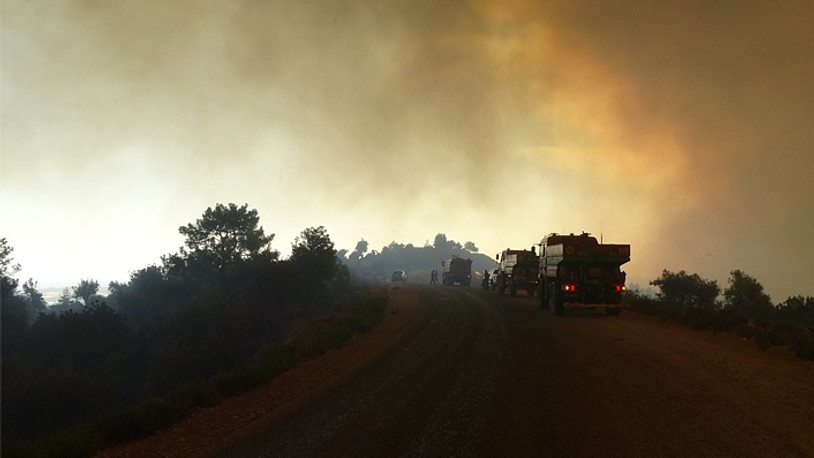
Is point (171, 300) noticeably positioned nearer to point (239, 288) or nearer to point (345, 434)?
point (239, 288)

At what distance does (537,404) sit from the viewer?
26.1 feet

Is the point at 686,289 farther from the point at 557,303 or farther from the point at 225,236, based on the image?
the point at 225,236

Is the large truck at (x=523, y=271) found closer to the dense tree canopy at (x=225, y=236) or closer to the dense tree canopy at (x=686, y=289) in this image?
the dense tree canopy at (x=686, y=289)

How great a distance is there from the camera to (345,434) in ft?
23.0

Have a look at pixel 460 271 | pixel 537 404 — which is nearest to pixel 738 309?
pixel 460 271

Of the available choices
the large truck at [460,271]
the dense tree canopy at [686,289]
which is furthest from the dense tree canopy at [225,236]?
the dense tree canopy at [686,289]

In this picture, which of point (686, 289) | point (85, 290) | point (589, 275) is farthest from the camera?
point (85, 290)

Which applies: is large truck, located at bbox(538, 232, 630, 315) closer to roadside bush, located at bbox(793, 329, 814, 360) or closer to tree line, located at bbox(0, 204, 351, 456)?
roadside bush, located at bbox(793, 329, 814, 360)

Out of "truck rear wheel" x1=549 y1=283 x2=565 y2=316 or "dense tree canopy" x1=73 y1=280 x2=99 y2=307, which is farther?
"dense tree canopy" x1=73 y1=280 x2=99 y2=307

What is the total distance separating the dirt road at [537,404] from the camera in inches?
250

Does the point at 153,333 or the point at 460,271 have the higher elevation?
the point at 460,271

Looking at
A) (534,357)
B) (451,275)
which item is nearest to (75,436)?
(534,357)

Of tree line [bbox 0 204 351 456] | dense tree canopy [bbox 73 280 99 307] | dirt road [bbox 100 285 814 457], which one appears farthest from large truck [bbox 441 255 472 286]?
dense tree canopy [bbox 73 280 99 307]

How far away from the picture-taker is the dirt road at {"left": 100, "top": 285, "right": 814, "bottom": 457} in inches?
250
